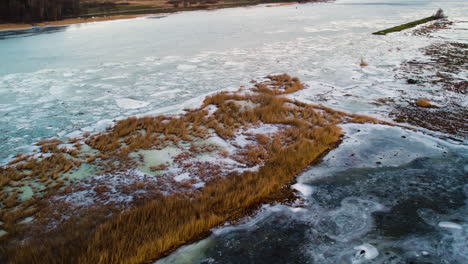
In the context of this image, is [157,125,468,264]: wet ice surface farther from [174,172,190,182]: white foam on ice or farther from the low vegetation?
the low vegetation

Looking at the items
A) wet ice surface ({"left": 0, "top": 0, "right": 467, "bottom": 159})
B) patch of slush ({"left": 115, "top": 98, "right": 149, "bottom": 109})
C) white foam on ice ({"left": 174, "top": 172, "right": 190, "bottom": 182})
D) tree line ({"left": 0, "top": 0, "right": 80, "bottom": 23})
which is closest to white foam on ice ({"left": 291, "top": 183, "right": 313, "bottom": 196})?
white foam on ice ({"left": 174, "top": 172, "right": 190, "bottom": 182})

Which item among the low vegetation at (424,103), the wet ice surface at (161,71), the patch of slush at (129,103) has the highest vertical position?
the wet ice surface at (161,71)

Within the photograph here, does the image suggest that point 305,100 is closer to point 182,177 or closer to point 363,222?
point 182,177

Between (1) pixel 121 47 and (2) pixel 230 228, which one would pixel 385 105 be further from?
(1) pixel 121 47

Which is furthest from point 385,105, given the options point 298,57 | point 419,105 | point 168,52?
point 168,52

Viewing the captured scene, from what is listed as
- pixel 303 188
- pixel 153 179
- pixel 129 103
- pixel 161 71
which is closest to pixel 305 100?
pixel 303 188

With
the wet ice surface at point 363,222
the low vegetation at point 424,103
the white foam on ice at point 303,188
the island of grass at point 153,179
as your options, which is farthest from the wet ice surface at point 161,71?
the white foam on ice at point 303,188

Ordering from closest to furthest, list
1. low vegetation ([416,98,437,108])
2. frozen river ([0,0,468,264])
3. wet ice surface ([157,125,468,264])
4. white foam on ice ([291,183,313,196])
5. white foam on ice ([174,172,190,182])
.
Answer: wet ice surface ([157,125,468,264])
frozen river ([0,0,468,264])
white foam on ice ([291,183,313,196])
white foam on ice ([174,172,190,182])
low vegetation ([416,98,437,108])

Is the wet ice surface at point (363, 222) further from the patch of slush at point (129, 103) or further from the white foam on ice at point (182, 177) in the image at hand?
the patch of slush at point (129, 103)
